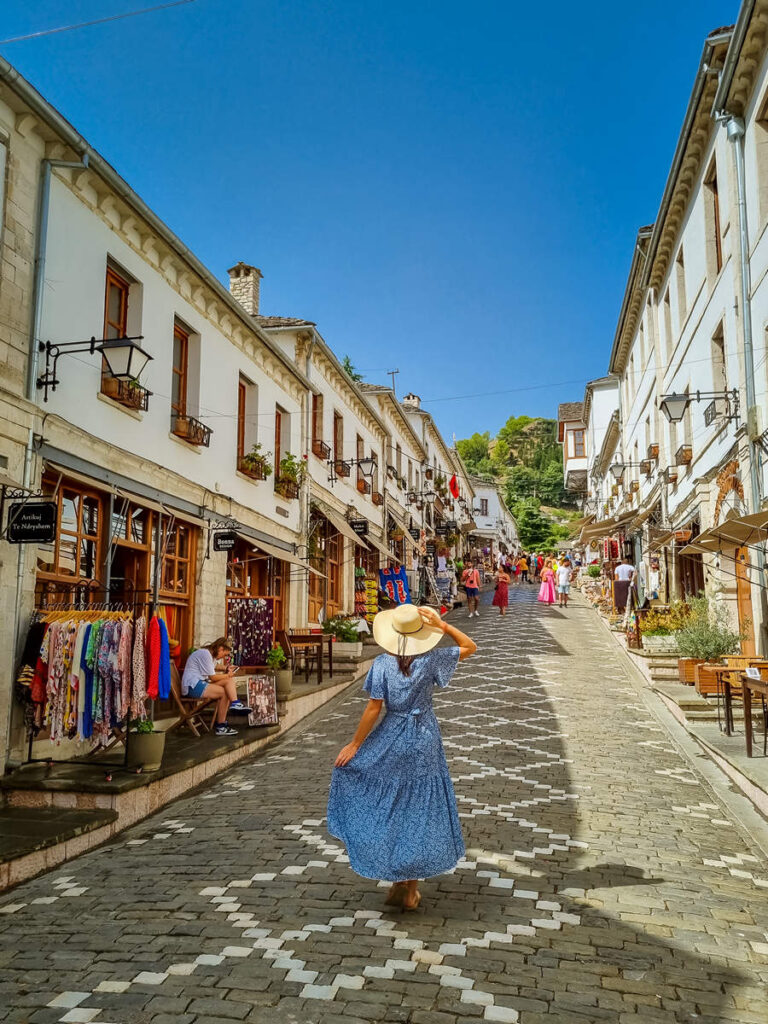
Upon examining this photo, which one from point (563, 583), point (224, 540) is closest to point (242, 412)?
point (224, 540)

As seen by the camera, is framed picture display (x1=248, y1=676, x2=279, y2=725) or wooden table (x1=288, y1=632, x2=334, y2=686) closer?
framed picture display (x1=248, y1=676, x2=279, y2=725)

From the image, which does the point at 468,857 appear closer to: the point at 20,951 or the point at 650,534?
the point at 20,951

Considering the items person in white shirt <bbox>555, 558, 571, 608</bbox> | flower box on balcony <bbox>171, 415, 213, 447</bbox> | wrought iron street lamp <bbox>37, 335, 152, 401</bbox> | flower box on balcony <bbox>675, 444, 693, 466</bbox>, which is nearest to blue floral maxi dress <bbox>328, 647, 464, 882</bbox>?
wrought iron street lamp <bbox>37, 335, 152, 401</bbox>

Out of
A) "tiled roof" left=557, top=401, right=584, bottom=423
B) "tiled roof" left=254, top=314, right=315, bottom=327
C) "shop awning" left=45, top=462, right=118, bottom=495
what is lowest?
"shop awning" left=45, top=462, right=118, bottom=495

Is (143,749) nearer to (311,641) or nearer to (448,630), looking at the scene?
(448,630)

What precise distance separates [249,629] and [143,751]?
578 cm

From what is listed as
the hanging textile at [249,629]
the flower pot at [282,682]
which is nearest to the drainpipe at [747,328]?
the flower pot at [282,682]

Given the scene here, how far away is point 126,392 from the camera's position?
32.0 ft

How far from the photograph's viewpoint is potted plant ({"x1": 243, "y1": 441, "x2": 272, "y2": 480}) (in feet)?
45.8

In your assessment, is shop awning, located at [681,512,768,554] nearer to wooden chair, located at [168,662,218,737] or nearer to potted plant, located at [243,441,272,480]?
wooden chair, located at [168,662,218,737]

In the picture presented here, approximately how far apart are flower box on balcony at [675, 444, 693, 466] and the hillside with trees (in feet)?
179

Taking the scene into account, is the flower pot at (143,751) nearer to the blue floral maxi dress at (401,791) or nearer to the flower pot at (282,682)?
the blue floral maxi dress at (401,791)

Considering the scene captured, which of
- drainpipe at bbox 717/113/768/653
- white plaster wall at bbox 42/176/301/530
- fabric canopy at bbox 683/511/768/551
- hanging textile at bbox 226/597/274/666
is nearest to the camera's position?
white plaster wall at bbox 42/176/301/530

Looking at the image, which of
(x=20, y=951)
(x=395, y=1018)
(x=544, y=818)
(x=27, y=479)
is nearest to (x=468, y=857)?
(x=544, y=818)
